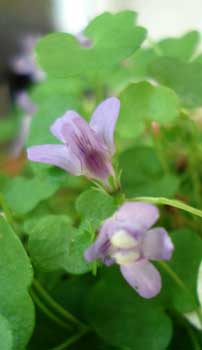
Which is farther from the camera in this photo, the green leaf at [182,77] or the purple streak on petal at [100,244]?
the green leaf at [182,77]

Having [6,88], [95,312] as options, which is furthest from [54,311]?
[6,88]

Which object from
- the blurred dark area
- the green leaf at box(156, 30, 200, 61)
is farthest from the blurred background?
the green leaf at box(156, 30, 200, 61)

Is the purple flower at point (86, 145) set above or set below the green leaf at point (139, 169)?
above

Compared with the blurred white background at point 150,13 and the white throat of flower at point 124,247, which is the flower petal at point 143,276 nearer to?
the white throat of flower at point 124,247

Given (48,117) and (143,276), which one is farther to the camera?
(48,117)

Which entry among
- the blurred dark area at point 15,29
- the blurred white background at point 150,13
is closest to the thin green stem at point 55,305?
the blurred dark area at point 15,29

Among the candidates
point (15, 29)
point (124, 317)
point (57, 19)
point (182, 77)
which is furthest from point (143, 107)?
point (57, 19)

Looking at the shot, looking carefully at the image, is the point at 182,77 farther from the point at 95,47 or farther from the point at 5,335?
the point at 5,335
